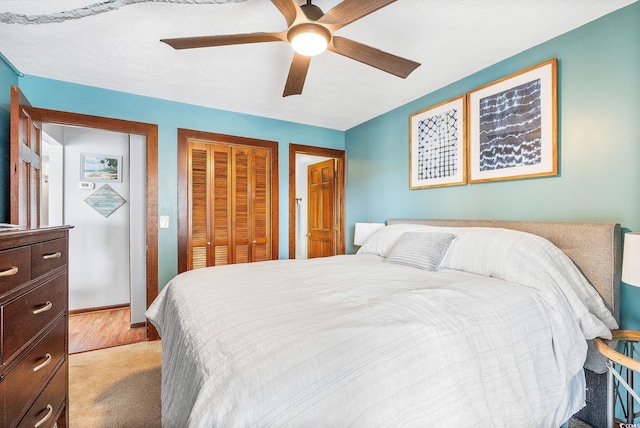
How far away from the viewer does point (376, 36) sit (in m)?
2.00

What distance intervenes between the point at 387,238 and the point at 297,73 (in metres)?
1.57

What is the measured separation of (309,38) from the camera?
1.57 m

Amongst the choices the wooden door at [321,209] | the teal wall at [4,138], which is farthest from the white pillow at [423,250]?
the teal wall at [4,138]

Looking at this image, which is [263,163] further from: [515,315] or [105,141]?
[515,315]

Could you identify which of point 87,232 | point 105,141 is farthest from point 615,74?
point 87,232

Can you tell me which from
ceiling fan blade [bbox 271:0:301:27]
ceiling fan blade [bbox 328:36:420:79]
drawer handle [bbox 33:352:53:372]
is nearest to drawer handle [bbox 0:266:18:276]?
drawer handle [bbox 33:352:53:372]

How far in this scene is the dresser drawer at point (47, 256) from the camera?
4.09ft

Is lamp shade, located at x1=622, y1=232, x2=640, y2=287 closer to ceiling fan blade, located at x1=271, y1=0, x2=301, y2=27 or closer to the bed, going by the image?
the bed

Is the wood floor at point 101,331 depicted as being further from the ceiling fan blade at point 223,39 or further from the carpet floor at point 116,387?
the ceiling fan blade at point 223,39

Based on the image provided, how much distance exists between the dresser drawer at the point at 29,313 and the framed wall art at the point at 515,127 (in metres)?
2.95

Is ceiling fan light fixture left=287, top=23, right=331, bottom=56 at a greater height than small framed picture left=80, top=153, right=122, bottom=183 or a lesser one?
greater

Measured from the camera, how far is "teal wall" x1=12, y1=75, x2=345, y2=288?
8.79 feet

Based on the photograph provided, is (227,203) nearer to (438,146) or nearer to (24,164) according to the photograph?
(24,164)

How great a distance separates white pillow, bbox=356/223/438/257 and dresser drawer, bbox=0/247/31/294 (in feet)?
7.40
